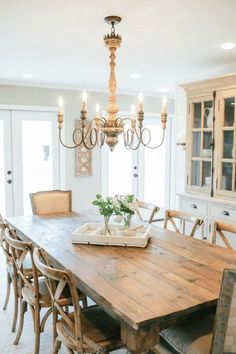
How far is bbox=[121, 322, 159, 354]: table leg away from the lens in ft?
4.87

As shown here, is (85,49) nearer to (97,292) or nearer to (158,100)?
(97,292)

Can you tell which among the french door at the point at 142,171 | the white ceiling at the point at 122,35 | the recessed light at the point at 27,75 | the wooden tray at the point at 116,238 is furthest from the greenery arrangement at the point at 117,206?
the french door at the point at 142,171

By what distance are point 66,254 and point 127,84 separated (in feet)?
12.5

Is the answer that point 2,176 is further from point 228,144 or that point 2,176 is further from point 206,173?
point 228,144

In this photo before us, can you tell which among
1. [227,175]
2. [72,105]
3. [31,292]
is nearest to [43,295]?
[31,292]

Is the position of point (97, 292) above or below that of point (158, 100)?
below

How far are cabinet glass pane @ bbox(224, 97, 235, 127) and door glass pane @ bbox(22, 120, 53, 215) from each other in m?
3.02

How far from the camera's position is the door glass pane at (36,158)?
5523 mm

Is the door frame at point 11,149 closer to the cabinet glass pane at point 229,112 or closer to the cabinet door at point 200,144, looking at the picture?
the cabinet door at point 200,144

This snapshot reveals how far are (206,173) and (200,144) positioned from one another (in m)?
0.35

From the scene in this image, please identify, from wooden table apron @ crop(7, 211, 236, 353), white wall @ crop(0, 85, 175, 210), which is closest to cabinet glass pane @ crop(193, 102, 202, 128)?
wooden table apron @ crop(7, 211, 236, 353)

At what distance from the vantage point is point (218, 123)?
149 inches

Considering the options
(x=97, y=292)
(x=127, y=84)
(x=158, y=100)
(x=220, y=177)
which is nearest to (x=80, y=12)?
(x=97, y=292)

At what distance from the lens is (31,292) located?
95.8 inches
